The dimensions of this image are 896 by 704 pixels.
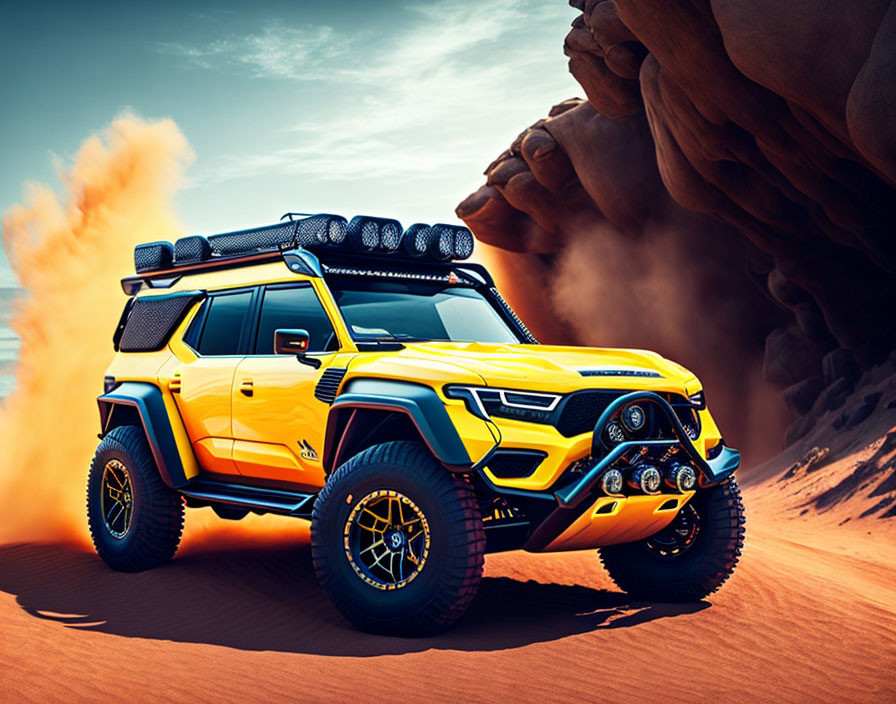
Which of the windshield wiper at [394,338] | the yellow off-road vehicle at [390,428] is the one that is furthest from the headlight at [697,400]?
the windshield wiper at [394,338]

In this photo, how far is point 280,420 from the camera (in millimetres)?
6977

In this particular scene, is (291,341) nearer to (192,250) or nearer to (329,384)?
(329,384)

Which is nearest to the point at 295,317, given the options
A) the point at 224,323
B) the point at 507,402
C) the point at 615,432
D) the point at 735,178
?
the point at 224,323

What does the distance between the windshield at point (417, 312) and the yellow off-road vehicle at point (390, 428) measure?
2cm

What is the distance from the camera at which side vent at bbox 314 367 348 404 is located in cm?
656

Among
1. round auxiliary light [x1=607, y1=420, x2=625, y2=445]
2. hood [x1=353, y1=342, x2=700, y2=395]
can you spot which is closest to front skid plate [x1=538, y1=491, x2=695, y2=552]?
round auxiliary light [x1=607, y1=420, x2=625, y2=445]

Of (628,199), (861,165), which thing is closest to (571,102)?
(628,199)

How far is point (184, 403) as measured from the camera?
7941 millimetres

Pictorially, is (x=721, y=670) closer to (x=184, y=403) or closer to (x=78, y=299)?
(x=184, y=403)

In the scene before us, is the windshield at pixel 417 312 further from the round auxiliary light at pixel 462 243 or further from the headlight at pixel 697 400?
the headlight at pixel 697 400

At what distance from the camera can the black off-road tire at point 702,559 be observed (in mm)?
6867

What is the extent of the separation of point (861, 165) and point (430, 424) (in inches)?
435

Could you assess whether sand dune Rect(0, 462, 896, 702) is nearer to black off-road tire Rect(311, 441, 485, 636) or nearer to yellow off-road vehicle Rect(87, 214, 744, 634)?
black off-road tire Rect(311, 441, 485, 636)

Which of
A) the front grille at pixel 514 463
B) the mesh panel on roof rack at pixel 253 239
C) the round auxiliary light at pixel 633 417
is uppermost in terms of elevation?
the mesh panel on roof rack at pixel 253 239
